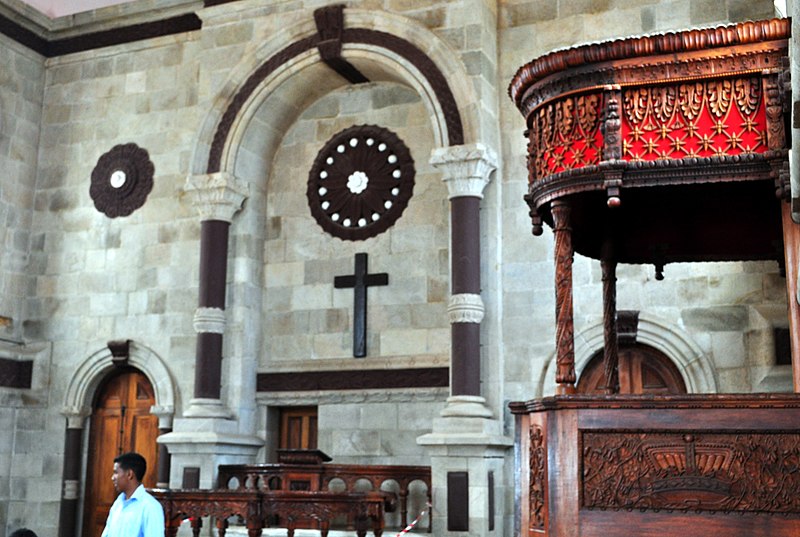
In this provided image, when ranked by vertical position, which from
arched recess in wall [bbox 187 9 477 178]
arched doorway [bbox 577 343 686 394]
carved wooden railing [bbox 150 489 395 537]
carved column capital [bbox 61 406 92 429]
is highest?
arched recess in wall [bbox 187 9 477 178]

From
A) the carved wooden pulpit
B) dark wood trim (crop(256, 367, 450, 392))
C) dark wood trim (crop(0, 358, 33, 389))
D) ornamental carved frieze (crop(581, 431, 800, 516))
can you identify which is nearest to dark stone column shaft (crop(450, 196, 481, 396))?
dark wood trim (crop(256, 367, 450, 392))

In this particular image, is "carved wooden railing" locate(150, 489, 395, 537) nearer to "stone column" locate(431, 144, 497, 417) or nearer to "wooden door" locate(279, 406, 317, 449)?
"stone column" locate(431, 144, 497, 417)

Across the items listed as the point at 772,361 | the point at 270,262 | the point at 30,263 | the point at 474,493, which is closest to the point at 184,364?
the point at 270,262

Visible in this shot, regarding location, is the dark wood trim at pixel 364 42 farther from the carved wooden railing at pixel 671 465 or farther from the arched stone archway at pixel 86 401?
the carved wooden railing at pixel 671 465

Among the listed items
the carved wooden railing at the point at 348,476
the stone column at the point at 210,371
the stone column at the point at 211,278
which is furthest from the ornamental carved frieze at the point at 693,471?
the stone column at the point at 211,278

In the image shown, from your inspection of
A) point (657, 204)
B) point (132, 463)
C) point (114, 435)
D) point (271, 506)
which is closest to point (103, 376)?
point (114, 435)

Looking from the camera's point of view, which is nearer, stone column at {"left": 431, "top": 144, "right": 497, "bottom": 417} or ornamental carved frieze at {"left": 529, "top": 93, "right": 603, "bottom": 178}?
ornamental carved frieze at {"left": 529, "top": 93, "right": 603, "bottom": 178}

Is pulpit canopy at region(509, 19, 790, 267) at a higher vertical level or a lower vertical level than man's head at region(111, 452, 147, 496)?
higher

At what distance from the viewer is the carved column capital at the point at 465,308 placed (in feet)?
31.5

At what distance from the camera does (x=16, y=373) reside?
1191cm

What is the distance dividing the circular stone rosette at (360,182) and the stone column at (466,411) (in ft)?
3.39

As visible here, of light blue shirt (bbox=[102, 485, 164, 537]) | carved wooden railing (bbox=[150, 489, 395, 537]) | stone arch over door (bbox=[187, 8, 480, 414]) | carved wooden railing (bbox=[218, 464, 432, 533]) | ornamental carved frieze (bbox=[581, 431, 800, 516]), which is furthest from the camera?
stone arch over door (bbox=[187, 8, 480, 414])

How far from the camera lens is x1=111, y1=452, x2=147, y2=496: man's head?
4.99 meters

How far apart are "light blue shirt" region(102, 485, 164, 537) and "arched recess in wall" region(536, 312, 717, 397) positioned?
540cm
